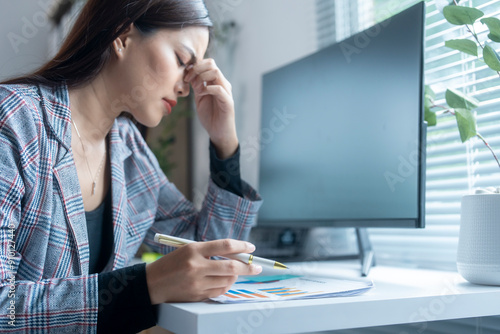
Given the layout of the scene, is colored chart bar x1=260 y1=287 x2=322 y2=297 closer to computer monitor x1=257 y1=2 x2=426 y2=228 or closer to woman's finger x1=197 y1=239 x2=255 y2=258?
woman's finger x1=197 y1=239 x2=255 y2=258

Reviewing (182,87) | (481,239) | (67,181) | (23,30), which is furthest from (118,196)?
(23,30)

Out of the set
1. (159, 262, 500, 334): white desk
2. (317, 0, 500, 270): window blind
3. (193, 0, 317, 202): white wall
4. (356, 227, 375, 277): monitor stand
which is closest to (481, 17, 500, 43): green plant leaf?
(317, 0, 500, 270): window blind

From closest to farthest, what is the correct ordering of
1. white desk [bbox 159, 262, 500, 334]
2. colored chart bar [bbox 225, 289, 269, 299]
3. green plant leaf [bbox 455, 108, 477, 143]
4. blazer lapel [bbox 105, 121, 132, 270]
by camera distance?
white desk [bbox 159, 262, 500, 334], colored chart bar [bbox 225, 289, 269, 299], green plant leaf [bbox 455, 108, 477, 143], blazer lapel [bbox 105, 121, 132, 270]

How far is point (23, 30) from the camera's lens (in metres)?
2.99

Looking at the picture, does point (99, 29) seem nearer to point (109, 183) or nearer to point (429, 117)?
point (109, 183)

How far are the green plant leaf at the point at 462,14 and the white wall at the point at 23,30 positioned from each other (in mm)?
2358

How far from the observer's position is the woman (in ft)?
2.26

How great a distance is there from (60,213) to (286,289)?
1.43ft

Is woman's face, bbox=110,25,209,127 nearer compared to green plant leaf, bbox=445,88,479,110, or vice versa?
green plant leaf, bbox=445,88,479,110

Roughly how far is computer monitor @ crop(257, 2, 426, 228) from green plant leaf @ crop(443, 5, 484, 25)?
0.24 feet

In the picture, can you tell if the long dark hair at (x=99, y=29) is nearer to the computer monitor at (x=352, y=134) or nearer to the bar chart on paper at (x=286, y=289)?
the computer monitor at (x=352, y=134)

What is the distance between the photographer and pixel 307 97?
1.31 meters

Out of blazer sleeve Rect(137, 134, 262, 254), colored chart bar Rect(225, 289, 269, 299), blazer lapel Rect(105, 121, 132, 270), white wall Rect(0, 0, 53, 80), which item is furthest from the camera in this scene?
white wall Rect(0, 0, 53, 80)

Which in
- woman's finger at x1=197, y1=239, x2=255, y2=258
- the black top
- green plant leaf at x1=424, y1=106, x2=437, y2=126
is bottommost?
the black top
